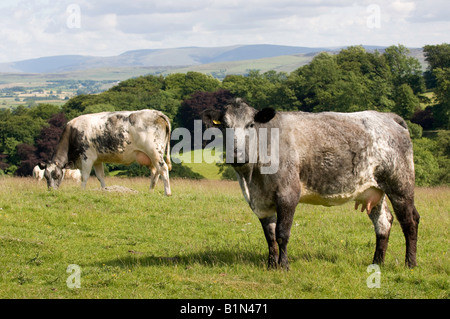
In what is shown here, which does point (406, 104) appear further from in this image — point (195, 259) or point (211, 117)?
point (211, 117)

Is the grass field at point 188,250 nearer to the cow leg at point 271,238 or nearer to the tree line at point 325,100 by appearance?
the cow leg at point 271,238

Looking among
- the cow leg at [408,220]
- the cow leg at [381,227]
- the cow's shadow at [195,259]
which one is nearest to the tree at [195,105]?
the cow's shadow at [195,259]

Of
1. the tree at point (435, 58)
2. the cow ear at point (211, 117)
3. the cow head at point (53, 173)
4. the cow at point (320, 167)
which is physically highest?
the tree at point (435, 58)

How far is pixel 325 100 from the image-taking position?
7769 centimetres

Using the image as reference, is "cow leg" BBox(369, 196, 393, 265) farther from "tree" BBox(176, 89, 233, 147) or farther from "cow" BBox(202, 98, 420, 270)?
"tree" BBox(176, 89, 233, 147)

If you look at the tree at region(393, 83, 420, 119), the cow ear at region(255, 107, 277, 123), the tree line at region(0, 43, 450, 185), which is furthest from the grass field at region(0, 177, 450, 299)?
the tree at region(393, 83, 420, 119)

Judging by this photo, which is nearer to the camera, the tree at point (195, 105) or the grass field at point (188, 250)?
the grass field at point (188, 250)

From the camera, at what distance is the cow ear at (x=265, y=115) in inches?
350

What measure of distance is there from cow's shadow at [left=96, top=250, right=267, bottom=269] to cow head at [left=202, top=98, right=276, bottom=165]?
1963 mm

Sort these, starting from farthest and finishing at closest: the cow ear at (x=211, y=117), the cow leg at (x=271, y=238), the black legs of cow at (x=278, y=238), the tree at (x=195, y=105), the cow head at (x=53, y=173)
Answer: the tree at (x=195, y=105) → the cow head at (x=53, y=173) → the cow leg at (x=271, y=238) → the cow ear at (x=211, y=117) → the black legs of cow at (x=278, y=238)

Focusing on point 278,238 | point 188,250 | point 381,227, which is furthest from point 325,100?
point 278,238

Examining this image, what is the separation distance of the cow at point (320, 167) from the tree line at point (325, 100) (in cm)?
4463
